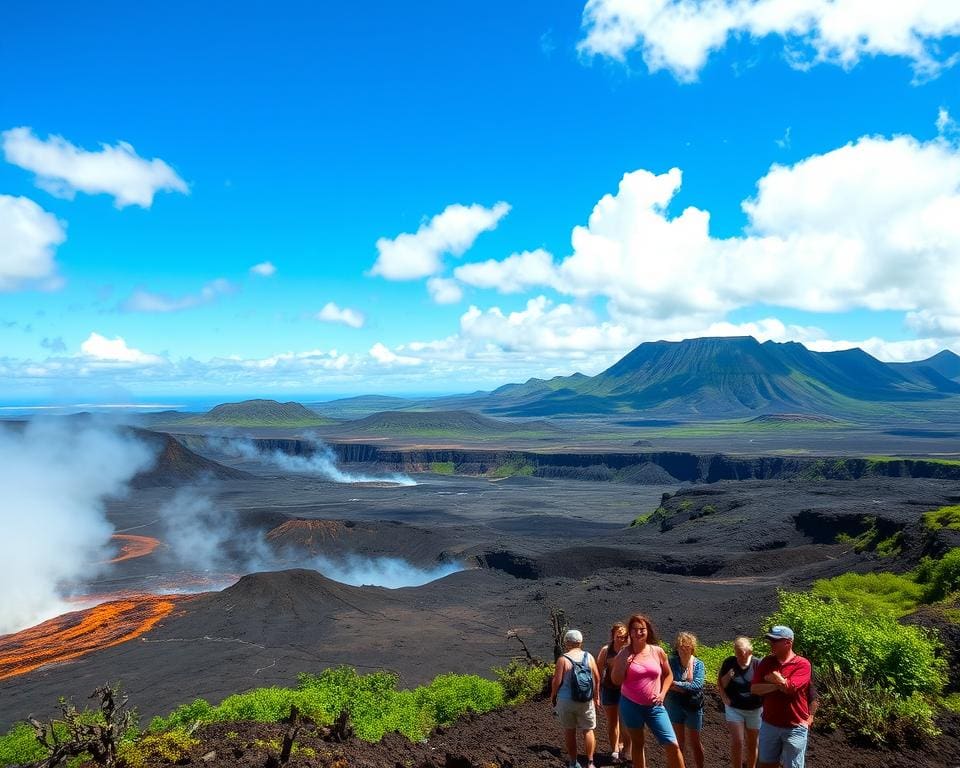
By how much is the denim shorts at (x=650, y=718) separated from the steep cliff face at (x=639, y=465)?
9348 cm

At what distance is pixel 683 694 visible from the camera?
7.89m

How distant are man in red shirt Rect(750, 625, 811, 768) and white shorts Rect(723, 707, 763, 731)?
1.21ft

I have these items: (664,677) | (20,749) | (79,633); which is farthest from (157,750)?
(79,633)

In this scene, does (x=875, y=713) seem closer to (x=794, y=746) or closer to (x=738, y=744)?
(x=738, y=744)

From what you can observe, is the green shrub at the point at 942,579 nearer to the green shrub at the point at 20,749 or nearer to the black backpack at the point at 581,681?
the black backpack at the point at 581,681

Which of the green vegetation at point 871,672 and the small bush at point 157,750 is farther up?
the green vegetation at point 871,672

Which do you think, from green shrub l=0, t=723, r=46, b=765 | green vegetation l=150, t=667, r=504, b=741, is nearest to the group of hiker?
green vegetation l=150, t=667, r=504, b=741

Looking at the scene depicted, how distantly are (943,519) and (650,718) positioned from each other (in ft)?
126

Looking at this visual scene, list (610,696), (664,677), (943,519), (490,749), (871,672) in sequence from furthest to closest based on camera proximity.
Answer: (943,519) < (871,672) < (490,749) < (610,696) < (664,677)

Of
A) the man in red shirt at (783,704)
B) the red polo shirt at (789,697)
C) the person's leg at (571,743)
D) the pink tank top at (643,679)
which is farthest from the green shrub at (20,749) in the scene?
the red polo shirt at (789,697)

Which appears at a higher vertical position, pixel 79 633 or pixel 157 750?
pixel 157 750

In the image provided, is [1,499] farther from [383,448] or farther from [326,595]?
[383,448]

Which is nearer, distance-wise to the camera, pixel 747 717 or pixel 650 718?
pixel 650 718

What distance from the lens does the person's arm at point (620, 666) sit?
771 centimetres
